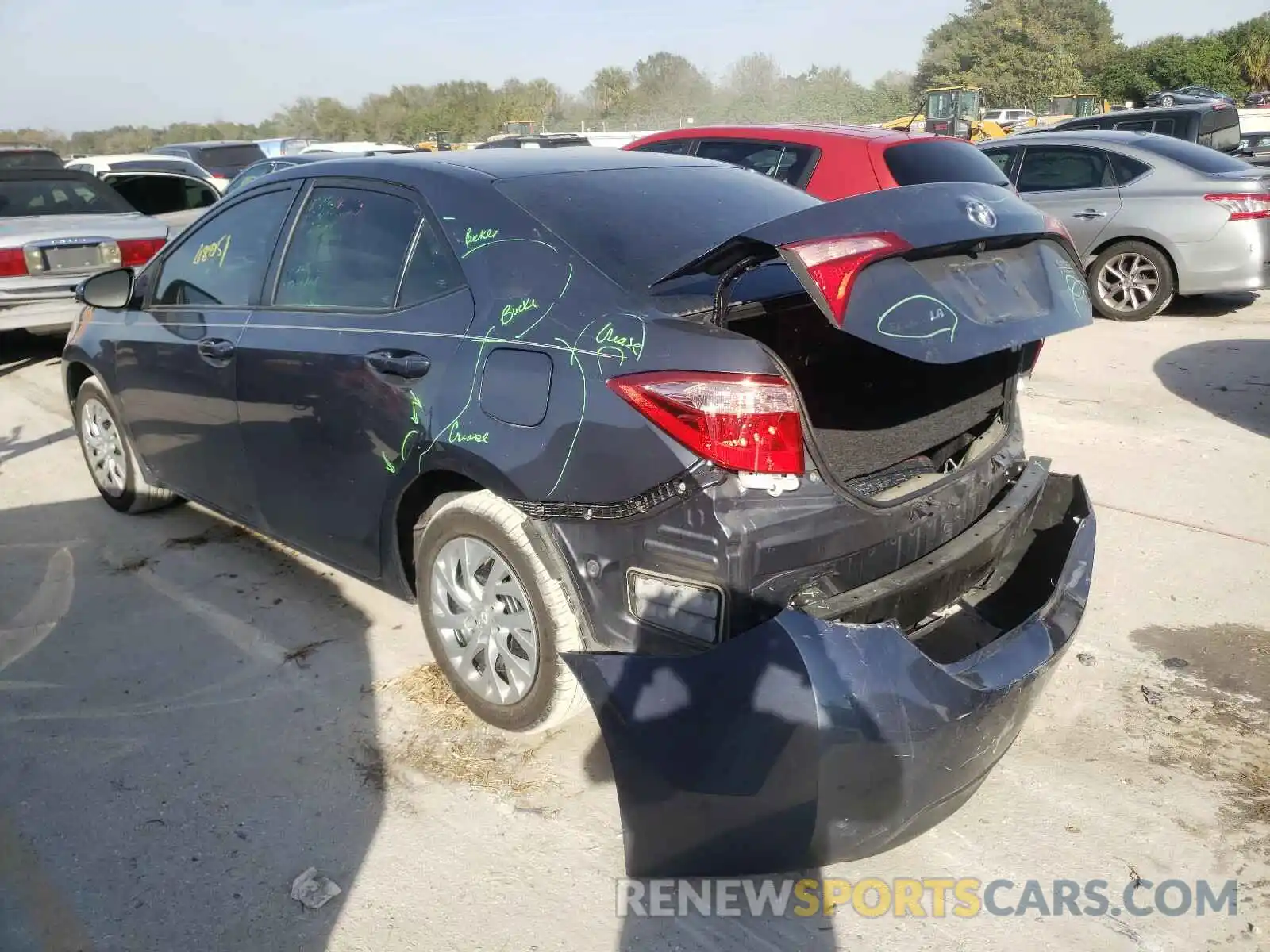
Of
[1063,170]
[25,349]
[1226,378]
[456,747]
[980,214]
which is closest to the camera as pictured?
[980,214]

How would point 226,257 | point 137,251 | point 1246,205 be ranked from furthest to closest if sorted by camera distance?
point 1246,205 → point 137,251 → point 226,257

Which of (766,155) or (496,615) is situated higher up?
(766,155)

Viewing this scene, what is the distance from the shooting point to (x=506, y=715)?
9.84 feet

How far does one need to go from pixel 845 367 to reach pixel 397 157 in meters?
1.65

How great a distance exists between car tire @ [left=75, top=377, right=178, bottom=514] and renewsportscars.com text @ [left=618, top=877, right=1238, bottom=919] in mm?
3394

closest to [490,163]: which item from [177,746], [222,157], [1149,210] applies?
[177,746]

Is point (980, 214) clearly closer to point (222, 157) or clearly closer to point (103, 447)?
point (103, 447)

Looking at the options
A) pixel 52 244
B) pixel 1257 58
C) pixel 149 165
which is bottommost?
pixel 52 244

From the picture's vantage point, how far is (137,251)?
7965 mm

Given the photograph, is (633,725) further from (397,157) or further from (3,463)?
(3,463)

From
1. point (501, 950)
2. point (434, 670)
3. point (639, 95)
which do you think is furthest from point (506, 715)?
point (639, 95)

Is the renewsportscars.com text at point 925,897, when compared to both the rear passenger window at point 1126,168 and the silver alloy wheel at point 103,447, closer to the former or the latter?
the silver alloy wheel at point 103,447

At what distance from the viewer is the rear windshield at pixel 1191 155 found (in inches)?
332

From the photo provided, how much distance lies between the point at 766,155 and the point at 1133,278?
3.82m
